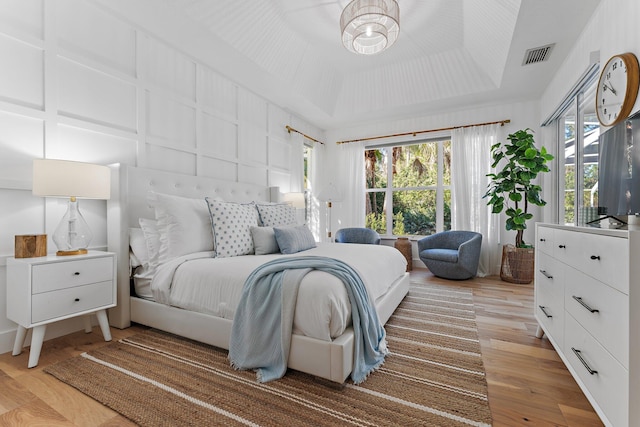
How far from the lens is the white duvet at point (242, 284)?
153 cm

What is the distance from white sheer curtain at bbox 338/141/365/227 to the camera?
5402mm

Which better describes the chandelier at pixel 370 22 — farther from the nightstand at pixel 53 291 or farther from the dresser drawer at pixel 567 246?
the nightstand at pixel 53 291

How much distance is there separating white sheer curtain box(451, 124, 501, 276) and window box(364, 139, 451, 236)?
0.25m

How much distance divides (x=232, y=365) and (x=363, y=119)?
439 cm

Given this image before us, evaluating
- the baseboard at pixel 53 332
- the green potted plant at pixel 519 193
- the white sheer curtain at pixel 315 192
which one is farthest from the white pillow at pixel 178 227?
the green potted plant at pixel 519 193

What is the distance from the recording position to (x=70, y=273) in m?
1.91

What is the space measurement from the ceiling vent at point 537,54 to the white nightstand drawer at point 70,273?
419 cm

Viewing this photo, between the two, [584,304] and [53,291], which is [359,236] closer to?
[584,304]

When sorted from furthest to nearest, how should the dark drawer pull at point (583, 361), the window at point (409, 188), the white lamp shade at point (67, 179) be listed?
the window at point (409, 188) → the white lamp shade at point (67, 179) → the dark drawer pull at point (583, 361)

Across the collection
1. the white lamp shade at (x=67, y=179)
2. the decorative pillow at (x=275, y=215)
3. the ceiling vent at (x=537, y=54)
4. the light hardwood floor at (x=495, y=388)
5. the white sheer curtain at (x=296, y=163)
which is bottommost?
the light hardwood floor at (x=495, y=388)

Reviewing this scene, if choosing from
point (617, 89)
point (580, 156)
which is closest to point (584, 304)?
point (617, 89)

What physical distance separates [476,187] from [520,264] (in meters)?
1.26

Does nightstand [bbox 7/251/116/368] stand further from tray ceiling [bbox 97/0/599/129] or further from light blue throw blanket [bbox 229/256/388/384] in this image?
tray ceiling [bbox 97/0/599/129]

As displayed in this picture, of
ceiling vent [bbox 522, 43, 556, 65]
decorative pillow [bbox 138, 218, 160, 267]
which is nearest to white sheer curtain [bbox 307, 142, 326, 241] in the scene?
decorative pillow [bbox 138, 218, 160, 267]
